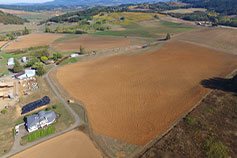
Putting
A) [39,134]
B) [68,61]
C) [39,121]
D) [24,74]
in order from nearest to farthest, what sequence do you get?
[39,134] < [39,121] < [24,74] < [68,61]

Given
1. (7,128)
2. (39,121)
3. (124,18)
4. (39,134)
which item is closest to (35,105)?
(7,128)

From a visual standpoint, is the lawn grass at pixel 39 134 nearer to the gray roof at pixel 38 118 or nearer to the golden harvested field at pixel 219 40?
the gray roof at pixel 38 118

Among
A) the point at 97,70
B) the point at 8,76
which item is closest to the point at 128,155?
the point at 97,70

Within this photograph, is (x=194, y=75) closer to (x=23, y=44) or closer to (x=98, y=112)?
(x=98, y=112)

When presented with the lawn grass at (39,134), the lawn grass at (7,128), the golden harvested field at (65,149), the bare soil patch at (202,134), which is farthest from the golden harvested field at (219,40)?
the lawn grass at (7,128)

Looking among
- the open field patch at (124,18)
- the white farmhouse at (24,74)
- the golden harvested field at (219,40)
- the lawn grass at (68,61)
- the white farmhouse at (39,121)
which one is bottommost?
the white farmhouse at (39,121)

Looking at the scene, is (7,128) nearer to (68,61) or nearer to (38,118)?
(38,118)
